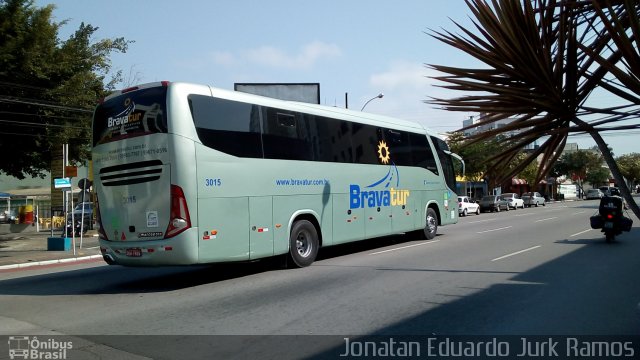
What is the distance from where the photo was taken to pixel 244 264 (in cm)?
1271

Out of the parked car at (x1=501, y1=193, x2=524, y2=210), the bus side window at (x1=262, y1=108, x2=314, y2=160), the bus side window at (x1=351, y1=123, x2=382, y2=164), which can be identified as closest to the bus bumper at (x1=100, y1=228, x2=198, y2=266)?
the bus side window at (x1=262, y1=108, x2=314, y2=160)

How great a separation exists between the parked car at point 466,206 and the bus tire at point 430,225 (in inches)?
806

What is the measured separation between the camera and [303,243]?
461 inches

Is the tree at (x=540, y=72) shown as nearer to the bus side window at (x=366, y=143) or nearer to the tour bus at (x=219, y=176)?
the tour bus at (x=219, y=176)

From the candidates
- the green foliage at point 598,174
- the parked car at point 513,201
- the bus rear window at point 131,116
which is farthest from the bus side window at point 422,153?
the parked car at point 513,201

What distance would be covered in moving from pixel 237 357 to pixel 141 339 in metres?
1.47

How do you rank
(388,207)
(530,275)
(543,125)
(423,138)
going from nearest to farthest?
(543,125) < (530,275) < (388,207) < (423,138)

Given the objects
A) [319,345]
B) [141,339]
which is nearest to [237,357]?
[319,345]

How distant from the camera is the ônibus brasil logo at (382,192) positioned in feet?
43.5

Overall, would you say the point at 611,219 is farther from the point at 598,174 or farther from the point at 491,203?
the point at 491,203

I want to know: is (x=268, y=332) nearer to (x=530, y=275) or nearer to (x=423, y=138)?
(x=530, y=275)

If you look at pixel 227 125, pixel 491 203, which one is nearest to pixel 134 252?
pixel 227 125

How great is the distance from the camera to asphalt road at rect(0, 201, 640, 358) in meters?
6.36

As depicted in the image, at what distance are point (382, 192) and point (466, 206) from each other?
25118 mm
